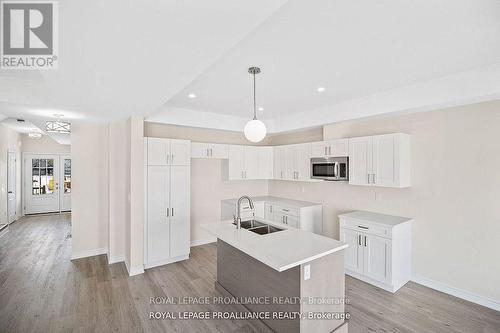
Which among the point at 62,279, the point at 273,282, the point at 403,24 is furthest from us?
the point at 62,279

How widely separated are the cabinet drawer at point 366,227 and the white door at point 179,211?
2.76m

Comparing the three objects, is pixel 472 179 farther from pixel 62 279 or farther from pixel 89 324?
pixel 62 279

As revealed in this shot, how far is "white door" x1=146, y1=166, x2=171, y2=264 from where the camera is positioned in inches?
158

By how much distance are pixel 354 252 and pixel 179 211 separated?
3.03 meters

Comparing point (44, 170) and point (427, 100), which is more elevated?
point (427, 100)

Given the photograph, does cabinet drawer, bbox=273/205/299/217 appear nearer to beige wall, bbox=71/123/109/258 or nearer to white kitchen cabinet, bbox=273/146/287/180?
white kitchen cabinet, bbox=273/146/287/180

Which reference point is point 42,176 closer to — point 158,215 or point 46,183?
point 46,183

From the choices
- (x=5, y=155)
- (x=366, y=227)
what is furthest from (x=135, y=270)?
(x=5, y=155)

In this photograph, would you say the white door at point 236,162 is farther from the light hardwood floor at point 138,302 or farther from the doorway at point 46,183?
the doorway at point 46,183

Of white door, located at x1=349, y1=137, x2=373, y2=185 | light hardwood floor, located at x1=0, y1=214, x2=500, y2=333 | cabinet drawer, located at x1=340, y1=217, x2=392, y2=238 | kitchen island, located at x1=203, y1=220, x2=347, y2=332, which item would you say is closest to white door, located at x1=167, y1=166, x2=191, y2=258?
light hardwood floor, located at x1=0, y1=214, x2=500, y2=333

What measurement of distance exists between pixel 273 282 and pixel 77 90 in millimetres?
2931

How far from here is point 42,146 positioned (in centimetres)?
786

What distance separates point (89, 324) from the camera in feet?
8.39

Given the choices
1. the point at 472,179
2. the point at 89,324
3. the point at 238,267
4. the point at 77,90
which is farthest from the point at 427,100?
the point at 89,324
